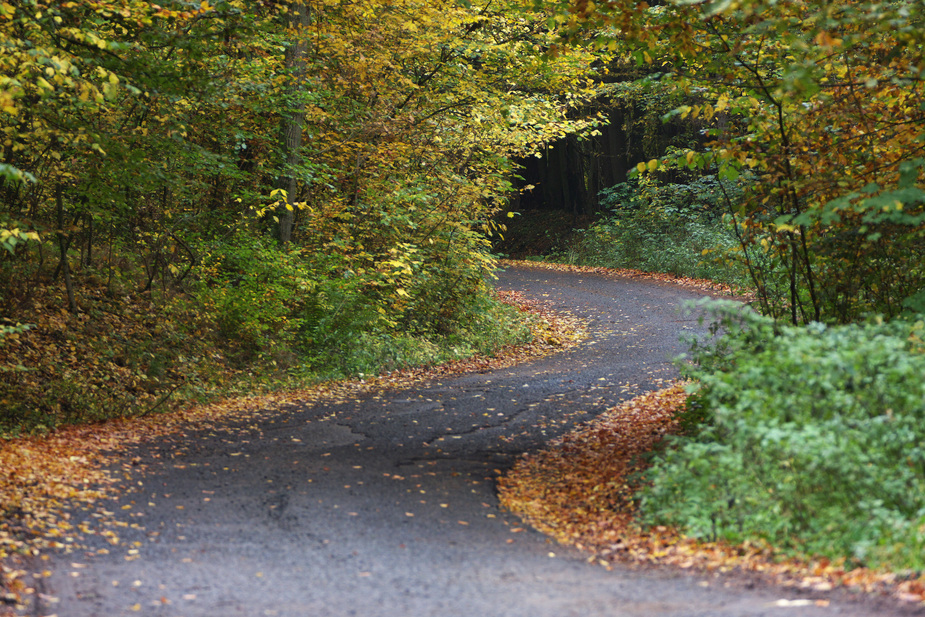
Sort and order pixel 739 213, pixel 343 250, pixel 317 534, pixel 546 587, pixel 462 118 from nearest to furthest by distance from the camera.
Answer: pixel 546 587, pixel 317 534, pixel 739 213, pixel 343 250, pixel 462 118

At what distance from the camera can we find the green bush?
4.43 metres

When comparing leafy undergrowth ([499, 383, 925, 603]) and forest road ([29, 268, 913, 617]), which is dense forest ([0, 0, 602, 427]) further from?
leafy undergrowth ([499, 383, 925, 603])

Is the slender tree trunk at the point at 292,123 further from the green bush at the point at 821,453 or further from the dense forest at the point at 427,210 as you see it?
the green bush at the point at 821,453

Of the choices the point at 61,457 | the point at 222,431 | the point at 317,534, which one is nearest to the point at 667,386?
the point at 222,431

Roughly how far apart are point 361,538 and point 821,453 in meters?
3.08

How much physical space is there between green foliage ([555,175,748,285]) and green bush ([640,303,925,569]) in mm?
16703

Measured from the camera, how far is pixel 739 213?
802 centimetres

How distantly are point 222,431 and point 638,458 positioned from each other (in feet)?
15.0

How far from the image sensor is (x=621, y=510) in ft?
20.2

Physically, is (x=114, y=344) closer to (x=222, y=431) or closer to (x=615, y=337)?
(x=222, y=431)

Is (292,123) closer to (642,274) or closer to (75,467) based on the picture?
(75,467)

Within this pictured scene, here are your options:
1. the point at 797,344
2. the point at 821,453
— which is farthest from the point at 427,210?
the point at 821,453

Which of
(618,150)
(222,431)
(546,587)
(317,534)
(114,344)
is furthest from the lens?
(618,150)

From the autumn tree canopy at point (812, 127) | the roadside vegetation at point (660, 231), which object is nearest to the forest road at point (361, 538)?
the autumn tree canopy at point (812, 127)
